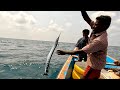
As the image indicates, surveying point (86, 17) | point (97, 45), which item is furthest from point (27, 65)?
point (97, 45)

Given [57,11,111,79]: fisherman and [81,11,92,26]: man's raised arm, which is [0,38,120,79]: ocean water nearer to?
[57,11,111,79]: fisherman

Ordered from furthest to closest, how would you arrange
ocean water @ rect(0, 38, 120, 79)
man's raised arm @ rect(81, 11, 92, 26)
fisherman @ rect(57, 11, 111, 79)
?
ocean water @ rect(0, 38, 120, 79) → fisherman @ rect(57, 11, 111, 79) → man's raised arm @ rect(81, 11, 92, 26)

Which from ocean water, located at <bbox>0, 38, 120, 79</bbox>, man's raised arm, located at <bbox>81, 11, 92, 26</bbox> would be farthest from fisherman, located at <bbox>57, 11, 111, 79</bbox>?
ocean water, located at <bbox>0, 38, 120, 79</bbox>

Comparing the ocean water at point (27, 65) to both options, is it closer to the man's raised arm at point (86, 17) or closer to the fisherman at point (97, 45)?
the fisherman at point (97, 45)

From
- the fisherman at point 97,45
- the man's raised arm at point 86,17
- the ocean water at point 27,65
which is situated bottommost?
the ocean water at point 27,65

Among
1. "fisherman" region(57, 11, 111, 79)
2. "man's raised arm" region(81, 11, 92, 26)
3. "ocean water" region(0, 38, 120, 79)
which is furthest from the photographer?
"ocean water" region(0, 38, 120, 79)

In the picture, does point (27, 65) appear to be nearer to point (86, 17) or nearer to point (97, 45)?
point (86, 17)

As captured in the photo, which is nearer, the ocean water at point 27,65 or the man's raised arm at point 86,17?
the man's raised arm at point 86,17

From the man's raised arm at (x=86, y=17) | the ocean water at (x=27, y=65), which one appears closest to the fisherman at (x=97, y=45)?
the man's raised arm at (x=86, y=17)

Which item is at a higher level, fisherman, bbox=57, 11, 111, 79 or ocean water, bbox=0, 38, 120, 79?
fisherman, bbox=57, 11, 111, 79
